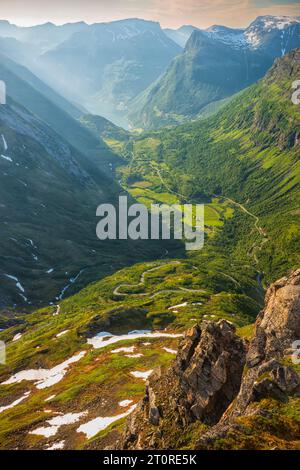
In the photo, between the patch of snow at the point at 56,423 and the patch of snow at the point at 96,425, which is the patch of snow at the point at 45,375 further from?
the patch of snow at the point at 96,425

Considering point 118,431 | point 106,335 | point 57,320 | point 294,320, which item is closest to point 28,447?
point 118,431

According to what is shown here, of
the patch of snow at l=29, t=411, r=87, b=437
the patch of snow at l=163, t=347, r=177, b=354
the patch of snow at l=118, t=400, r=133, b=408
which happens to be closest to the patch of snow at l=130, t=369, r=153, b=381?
the patch of snow at l=118, t=400, r=133, b=408

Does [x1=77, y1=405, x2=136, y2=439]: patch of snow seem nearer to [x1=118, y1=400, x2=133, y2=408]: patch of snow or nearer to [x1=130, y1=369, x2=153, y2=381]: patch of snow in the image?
[x1=118, y1=400, x2=133, y2=408]: patch of snow

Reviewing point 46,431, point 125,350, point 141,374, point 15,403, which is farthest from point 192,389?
point 125,350

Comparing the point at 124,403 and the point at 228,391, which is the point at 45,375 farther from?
the point at 228,391
